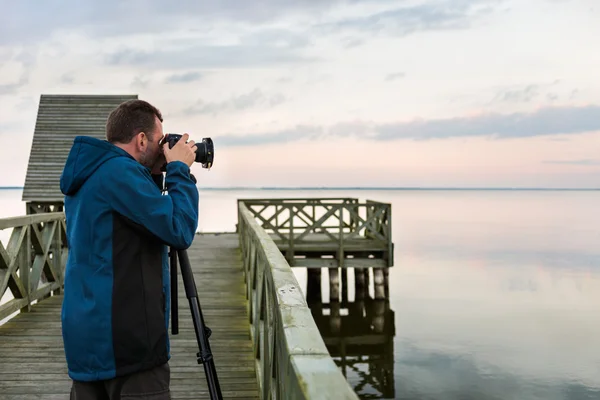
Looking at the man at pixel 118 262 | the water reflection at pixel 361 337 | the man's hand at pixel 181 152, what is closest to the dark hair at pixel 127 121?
the man at pixel 118 262

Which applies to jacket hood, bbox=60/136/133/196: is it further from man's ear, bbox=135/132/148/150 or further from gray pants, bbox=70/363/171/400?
gray pants, bbox=70/363/171/400

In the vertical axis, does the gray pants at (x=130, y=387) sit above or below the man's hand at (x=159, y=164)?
below

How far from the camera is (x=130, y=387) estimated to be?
1789mm

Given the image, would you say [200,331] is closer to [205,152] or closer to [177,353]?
[205,152]

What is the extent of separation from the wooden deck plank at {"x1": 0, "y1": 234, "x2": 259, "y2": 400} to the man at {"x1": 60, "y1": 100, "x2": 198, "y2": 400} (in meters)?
2.20

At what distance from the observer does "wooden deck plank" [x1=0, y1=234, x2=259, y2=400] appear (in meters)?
3.96

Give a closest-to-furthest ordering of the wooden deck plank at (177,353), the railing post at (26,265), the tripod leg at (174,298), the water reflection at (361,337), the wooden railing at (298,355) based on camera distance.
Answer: the wooden railing at (298,355)
the tripod leg at (174,298)
the wooden deck plank at (177,353)
the railing post at (26,265)
the water reflection at (361,337)

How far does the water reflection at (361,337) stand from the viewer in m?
12.4

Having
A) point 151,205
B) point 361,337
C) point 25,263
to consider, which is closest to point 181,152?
point 151,205

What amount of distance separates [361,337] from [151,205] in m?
14.5

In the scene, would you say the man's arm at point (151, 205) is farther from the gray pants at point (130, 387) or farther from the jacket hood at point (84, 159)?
the gray pants at point (130, 387)

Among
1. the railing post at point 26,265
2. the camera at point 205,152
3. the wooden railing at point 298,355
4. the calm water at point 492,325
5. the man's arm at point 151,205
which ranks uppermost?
→ the camera at point 205,152

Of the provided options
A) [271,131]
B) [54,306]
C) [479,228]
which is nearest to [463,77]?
[479,228]

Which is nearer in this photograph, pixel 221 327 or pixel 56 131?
pixel 221 327
